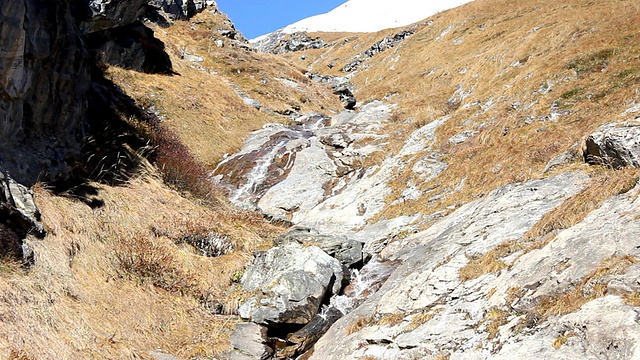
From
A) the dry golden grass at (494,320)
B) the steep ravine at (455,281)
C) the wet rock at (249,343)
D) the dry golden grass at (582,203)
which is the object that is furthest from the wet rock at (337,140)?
the dry golden grass at (494,320)

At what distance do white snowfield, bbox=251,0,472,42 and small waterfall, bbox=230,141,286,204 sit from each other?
362ft

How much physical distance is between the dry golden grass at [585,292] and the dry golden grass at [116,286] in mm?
6539

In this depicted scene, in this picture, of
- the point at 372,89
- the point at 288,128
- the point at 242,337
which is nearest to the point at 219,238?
the point at 242,337

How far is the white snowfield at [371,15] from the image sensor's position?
132m

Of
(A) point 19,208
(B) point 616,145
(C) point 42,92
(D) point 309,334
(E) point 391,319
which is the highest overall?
(C) point 42,92

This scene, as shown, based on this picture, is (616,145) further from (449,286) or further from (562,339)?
(562,339)

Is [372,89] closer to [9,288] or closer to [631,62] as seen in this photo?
[631,62]

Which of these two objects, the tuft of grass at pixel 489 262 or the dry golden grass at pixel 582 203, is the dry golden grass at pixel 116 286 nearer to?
the tuft of grass at pixel 489 262

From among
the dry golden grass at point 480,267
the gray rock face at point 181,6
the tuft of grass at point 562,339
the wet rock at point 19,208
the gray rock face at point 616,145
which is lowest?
the dry golden grass at point 480,267

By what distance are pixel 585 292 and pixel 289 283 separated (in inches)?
277

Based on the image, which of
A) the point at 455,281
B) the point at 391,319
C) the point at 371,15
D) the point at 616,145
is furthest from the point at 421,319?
the point at 371,15

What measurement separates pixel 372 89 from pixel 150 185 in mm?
36054

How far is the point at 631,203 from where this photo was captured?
7.87m

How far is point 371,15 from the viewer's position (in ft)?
466
